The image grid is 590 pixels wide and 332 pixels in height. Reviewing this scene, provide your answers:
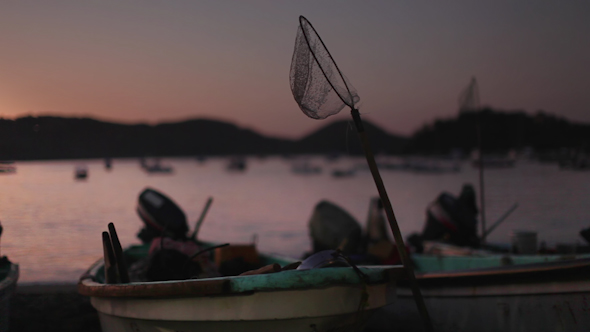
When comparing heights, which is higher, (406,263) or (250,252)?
(406,263)

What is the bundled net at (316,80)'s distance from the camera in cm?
485

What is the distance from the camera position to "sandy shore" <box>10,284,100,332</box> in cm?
786

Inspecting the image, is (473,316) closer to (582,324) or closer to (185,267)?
(582,324)

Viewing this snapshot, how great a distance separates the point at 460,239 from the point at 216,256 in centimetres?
718

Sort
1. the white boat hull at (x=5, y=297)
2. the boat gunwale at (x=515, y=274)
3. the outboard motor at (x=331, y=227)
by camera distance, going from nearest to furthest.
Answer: the boat gunwale at (x=515, y=274)
the white boat hull at (x=5, y=297)
the outboard motor at (x=331, y=227)

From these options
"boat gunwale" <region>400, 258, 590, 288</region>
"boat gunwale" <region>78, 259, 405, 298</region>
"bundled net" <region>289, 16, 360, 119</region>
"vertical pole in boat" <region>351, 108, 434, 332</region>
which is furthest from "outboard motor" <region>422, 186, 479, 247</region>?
"bundled net" <region>289, 16, 360, 119</region>

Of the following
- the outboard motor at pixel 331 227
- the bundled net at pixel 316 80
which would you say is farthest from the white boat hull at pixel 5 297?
the outboard motor at pixel 331 227

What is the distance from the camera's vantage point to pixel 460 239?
12773 millimetres

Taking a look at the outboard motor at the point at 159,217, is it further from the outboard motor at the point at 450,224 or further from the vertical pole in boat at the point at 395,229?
the outboard motor at the point at 450,224

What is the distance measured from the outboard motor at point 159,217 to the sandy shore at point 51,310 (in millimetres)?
1643

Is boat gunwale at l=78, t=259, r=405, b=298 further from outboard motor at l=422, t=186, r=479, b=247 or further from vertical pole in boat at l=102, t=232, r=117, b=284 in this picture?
outboard motor at l=422, t=186, r=479, b=247

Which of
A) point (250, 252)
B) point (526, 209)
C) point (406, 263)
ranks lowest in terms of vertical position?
point (526, 209)

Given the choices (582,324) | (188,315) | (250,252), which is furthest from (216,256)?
(582,324)

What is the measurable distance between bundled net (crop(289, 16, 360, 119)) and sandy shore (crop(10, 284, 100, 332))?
500cm
